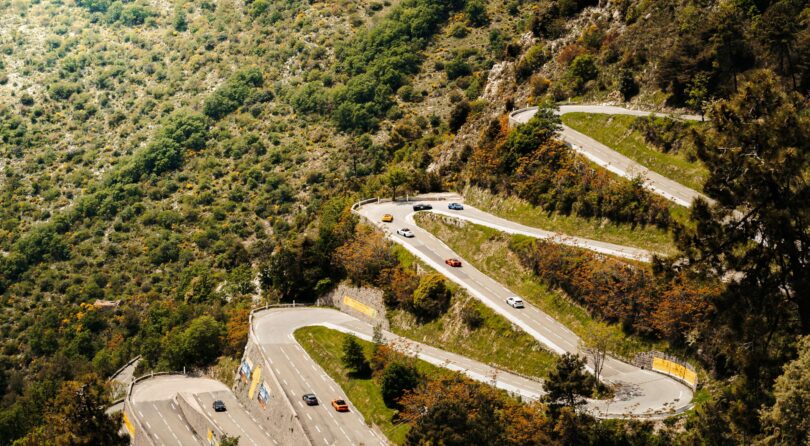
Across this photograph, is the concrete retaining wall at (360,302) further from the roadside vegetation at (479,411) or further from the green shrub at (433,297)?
the roadside vegetation at (479,411)

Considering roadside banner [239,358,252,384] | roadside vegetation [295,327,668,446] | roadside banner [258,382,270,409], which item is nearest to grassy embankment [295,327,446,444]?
roadside vegetation [295,327,668,446]

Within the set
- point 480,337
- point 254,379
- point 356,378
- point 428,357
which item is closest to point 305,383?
point 356,378

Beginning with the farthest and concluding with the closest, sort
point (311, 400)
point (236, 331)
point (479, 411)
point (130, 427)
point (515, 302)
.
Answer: point (236, 331) < point (130, 427) < point (515, 302) < point (311, 400) < point (479, 411)

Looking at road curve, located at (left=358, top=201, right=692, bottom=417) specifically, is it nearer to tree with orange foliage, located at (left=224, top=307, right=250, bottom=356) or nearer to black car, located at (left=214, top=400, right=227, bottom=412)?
tree with orange foliage, located at (left=224, top=307, right=250, bottom=356)

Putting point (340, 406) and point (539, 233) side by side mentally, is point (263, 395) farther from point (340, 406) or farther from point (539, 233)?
point (539, 233)

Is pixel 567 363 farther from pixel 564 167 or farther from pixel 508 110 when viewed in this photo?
pixel 508 110

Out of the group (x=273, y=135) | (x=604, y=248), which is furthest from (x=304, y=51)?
(x=604, y=248)
